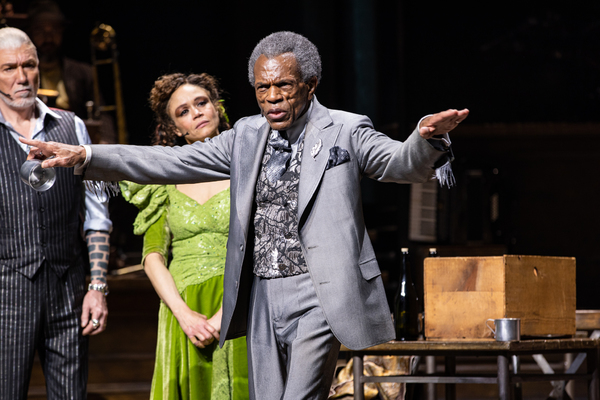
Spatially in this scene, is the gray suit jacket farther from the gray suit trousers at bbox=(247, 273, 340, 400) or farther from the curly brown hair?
the curly brown hair

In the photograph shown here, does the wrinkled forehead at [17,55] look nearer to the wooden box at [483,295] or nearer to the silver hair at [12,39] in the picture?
the silver hair at [12,39]

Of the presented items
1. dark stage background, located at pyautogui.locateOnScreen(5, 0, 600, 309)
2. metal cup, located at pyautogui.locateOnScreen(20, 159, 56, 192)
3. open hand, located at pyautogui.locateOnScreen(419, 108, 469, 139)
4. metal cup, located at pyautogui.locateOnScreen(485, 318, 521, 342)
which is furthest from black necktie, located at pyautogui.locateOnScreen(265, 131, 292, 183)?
dark stage background, located at pyautogui.locateOnScreen(5, 0, 600, 309)

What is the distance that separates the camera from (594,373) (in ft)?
9.78

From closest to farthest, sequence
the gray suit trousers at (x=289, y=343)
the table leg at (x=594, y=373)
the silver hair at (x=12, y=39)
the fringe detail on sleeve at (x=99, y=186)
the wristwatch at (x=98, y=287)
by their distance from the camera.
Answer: the gray suit trousers at (x=289, y=343)
the fringe detail on sleeve at (x=99, y=186)
the silver hair at (x=12, y=39)
the wristwatch at (x=98, y=287)
the table leg at (x=594, y=373)

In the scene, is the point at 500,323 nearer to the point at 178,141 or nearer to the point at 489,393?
the point at 178,141

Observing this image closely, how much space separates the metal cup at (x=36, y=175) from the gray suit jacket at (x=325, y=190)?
13cm

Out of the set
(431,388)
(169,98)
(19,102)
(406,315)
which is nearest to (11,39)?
(19,102)

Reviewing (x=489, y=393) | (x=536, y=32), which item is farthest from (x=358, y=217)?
(x=536, y=32)

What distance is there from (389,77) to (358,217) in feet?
14.8

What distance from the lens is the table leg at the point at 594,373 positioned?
296 centimetres

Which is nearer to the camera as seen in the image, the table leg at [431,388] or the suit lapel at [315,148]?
Answer: the suit lapel at [315,148]

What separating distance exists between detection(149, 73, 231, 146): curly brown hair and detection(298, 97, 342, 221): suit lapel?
933 mm

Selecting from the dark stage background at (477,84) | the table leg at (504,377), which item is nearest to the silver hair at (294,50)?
the table leg at (504,377)

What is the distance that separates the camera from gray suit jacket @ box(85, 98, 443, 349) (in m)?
1.91
